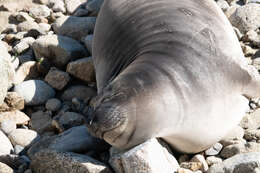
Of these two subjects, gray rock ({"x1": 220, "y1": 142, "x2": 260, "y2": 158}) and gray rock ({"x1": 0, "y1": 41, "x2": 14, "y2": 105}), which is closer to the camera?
gray rock ({"x1": 220, "y1": 142, "x2": 260, "y2": 158})

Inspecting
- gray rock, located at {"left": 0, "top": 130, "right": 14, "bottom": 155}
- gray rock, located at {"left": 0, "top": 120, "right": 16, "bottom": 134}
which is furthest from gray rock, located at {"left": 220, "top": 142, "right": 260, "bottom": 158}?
gray rock, located at {"left": 0, "top": 120, "right": 16, "bottom": 134}

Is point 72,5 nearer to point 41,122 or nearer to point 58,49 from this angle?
point 58,49

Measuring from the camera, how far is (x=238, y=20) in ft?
17.2

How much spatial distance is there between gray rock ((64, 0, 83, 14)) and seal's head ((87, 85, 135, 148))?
3309 millimetres

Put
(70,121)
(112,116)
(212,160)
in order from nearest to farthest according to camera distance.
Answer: (112,116)
(212,160)
(70,121)

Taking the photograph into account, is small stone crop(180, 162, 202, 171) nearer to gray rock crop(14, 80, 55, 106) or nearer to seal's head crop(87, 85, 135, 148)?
seal's head crop(87, 85, 135, 148)

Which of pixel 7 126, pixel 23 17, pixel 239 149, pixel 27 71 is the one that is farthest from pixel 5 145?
pixel 23 17

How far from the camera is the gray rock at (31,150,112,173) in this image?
3.47 meters

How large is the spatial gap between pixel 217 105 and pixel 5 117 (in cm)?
192

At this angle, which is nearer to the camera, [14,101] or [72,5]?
[14,101]

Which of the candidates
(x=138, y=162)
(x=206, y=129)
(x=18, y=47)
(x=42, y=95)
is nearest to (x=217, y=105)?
(x=206, y=129)

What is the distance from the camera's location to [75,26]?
562 centimetres

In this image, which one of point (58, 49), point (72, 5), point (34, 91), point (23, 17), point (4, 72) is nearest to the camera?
point (4, 72)

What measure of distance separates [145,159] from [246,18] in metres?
2.54
